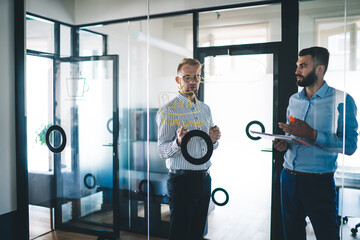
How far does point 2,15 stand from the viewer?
2.80 meters

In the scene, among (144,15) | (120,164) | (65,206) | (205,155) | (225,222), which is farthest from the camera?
(65,206)

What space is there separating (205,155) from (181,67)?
26.4 inches

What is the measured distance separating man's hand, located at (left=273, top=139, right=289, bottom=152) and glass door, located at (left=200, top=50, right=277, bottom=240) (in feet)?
0.17

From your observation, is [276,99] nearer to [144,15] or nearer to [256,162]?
[256,162]

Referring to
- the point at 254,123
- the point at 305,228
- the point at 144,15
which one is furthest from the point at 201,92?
the point at 305,228

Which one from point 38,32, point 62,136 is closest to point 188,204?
point 62,136

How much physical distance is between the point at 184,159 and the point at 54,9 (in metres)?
1.89

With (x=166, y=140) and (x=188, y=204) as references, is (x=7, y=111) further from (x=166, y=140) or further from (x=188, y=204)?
(x=188, y=204)

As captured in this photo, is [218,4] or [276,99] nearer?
[276,99]

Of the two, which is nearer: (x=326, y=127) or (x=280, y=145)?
(x=326, y=127)

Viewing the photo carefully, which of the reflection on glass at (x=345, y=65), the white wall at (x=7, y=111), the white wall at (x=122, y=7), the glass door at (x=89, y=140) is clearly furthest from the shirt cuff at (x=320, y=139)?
the white wall at (x=7, y=111)

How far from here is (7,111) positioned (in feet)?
9.45

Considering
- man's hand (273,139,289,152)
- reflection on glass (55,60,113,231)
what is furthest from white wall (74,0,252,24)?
man's hand (273,139,289,152)

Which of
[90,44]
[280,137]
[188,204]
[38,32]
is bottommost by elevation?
[188,204]
